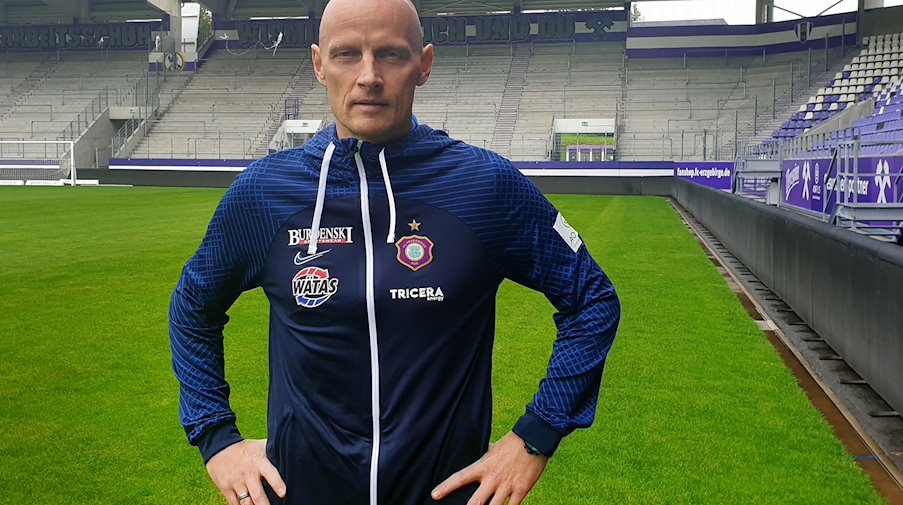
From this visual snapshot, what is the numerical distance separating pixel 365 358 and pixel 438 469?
0.28m

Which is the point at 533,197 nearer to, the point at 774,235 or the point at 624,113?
the point at 774,235

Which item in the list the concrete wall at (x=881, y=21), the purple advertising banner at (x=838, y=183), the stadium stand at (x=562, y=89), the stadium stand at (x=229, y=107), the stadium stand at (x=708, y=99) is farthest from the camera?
the stadium stand at (x=229, y=107)

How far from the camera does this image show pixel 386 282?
6.72 feet

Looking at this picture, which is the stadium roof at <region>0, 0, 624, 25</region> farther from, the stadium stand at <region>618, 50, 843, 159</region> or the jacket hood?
the jacket hood

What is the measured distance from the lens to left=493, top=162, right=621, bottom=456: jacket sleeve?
7.02 ft

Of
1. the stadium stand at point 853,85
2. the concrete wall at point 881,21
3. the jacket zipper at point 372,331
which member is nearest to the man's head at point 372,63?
the jacket zipper at point 372,331

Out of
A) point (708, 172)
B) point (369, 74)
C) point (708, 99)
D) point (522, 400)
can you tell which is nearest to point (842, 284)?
point (522, 400)

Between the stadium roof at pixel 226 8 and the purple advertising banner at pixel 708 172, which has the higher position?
the stadium roof at pixel 226 8

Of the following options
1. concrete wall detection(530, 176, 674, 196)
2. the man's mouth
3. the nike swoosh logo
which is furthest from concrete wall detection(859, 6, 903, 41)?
the nike swoosh logo

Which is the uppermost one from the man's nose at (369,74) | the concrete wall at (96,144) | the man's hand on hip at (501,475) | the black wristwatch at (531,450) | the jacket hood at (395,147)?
the concrete wall at (96,144)

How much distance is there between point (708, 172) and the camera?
129 feet

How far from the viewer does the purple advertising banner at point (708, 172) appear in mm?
36906

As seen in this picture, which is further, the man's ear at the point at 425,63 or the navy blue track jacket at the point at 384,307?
the man's ear at the point at 425,63

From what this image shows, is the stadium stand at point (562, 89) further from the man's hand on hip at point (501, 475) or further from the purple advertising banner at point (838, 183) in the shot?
the man's hand on hip at point (501, 475)
